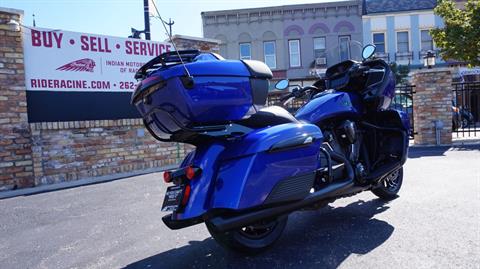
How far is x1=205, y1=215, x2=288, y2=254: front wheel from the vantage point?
9.70ft

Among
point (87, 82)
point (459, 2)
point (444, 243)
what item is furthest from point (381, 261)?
point (459, 2)

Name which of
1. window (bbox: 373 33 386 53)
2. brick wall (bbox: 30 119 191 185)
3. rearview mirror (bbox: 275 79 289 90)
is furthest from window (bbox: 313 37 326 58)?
rearview mirror (bbox: 275 79 289 90)

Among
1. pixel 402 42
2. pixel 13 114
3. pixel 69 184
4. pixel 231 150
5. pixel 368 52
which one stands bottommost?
pixel 69 184

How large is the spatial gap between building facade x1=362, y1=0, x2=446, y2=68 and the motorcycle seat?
23.3m

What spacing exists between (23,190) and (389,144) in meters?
5.88

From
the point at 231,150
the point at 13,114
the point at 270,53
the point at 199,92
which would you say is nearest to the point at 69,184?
the point at 13,114

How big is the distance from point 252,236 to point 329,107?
1.41 metres

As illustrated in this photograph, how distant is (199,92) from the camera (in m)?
2.64

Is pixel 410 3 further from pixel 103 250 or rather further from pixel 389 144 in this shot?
pixel 103 250

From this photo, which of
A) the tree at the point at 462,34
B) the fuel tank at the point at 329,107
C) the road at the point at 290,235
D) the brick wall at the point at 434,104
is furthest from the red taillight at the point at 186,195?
the tree at the point at 462,34

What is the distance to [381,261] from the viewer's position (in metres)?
2.88

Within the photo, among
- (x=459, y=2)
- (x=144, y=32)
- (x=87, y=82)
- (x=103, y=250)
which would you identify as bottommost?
(x=103, y=250)

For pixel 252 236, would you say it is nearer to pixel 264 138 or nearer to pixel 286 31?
pixel 264 138

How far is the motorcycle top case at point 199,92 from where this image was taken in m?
2.62
